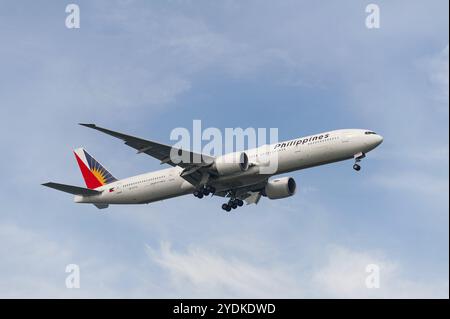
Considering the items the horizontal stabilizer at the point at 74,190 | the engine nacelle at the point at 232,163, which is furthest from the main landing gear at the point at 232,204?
the horizontal stabilizer at the point at 74,190

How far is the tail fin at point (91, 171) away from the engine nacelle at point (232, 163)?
12.9 metres

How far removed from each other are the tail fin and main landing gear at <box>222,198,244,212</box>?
31.9ft

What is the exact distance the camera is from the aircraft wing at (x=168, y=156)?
185ft

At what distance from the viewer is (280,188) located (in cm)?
6406

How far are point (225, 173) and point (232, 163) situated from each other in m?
1.03

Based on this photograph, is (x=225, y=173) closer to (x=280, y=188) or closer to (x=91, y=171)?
(x=280, y=188)

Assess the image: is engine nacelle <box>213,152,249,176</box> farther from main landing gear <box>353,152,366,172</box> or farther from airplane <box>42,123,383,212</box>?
main landing gear <box>353,152,366,172</box>

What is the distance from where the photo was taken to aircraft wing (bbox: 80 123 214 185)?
56.3 metres

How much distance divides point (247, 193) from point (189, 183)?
688 cm

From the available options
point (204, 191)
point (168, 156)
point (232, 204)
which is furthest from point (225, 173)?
point (232, 204)

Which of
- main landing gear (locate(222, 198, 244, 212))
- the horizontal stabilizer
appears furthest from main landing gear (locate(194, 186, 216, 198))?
the horizontal stabilizer

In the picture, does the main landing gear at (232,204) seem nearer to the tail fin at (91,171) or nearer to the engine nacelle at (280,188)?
the engine nacelle at (280,188)

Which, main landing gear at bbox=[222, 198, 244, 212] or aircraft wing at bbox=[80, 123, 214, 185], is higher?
aircraft wing at bbox=[80, 123, 214, 185]

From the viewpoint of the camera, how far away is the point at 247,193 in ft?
214
